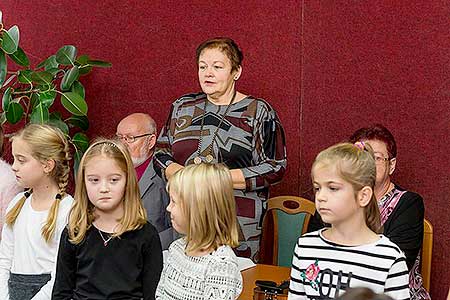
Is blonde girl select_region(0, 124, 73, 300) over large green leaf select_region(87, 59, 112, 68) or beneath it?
beneath

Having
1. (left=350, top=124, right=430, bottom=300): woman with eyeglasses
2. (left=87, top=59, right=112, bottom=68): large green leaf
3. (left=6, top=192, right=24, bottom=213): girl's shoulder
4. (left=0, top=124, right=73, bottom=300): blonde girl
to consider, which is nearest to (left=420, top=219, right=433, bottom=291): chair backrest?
(left=350, top=124, right=430, bottom=300): woman with eyeglasses

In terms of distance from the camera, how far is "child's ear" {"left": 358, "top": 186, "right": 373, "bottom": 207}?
299 cm

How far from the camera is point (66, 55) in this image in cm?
514

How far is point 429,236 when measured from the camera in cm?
421

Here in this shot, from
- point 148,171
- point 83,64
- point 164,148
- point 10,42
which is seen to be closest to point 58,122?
point 83,64

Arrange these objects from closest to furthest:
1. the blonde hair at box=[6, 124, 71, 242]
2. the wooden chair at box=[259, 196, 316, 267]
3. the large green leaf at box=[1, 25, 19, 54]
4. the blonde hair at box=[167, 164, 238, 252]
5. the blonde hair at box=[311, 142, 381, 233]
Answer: the blonde hair at box=[311, 142, 381, 233] < the blonde hair at box=[167, 164, 238, 252] < the blonde hair at box=[6, 124, 71, 242] < the wooden chair at box=[259, 196, 316, 267] < the large green leaf at box=[1, 25, 19, 54]

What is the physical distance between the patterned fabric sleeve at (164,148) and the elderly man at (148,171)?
22 cm

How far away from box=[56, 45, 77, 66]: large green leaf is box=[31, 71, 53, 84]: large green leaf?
Result: 11 centimetres

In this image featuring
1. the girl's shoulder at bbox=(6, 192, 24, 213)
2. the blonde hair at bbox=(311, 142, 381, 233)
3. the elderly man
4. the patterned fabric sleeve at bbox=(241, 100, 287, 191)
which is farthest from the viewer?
the elderly man

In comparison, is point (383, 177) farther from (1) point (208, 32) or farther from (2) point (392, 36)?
(1) point (208, 32)

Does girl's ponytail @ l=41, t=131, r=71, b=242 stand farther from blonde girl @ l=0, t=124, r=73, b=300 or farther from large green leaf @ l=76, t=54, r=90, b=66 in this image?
large green leaf @ l=76, t=54, r=90, b=66

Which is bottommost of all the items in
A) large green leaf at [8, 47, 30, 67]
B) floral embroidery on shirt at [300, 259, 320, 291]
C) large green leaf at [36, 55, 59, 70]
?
floral embroidery on shirt at [300, 259, 320, 291]

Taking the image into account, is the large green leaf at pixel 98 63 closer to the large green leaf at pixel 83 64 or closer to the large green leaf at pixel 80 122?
the large green leaf at pixel 83 64

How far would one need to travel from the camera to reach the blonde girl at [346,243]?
2867 millimetres
